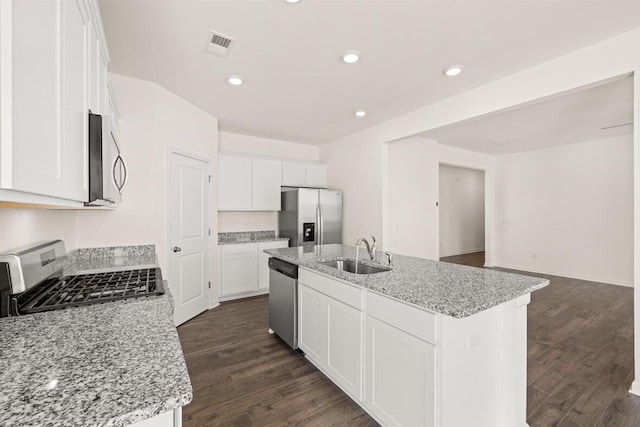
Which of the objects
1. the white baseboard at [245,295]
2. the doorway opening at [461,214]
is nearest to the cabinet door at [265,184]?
the white baseboard at [245,295]

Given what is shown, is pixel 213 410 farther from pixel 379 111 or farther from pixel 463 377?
pixel 379 111

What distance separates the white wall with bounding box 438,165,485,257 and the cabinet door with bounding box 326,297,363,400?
6.32 meters

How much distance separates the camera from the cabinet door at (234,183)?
14.7 feet

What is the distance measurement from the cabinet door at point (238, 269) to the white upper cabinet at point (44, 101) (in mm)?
3359

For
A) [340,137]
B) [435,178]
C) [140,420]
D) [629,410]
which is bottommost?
[629,410]

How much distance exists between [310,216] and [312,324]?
2.56m

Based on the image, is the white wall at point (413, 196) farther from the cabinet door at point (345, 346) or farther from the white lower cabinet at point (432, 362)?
A: the white lower cabinet at point (432, 362)

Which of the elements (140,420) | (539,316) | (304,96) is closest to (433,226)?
(539,316)

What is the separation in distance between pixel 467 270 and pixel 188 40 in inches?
110

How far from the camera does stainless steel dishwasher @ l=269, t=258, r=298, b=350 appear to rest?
106 inches

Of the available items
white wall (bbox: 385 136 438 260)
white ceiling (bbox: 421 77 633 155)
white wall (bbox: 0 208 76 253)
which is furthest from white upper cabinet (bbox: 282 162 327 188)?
white wall (bbox: 0 208 76 253)

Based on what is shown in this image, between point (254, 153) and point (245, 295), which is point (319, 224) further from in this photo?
point (254, 153)

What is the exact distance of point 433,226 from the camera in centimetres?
522

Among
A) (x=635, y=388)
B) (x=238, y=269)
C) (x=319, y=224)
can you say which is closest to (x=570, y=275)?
(x=635, y=388)
